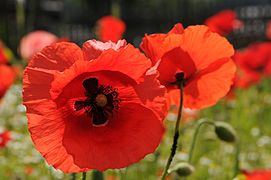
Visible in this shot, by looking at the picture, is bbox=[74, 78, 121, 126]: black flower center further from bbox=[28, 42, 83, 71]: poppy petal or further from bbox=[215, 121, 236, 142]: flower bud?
bbox=[215, 121, 236, 142]: flower bud

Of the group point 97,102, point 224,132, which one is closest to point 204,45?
point 97,102

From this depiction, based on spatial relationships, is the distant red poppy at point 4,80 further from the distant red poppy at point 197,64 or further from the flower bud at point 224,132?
the distant red poppy at point 197,64

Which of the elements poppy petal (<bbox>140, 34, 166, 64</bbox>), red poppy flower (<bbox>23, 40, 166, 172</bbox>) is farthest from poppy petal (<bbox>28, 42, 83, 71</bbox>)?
poppy petal (<bbox>140, 34, 166, 64</bbox>)

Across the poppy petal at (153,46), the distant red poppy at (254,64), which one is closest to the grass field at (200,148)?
the distant red poppy at (254,64)

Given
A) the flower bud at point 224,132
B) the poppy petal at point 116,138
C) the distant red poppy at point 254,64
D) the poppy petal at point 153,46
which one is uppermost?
the poppy petal at point 153,46

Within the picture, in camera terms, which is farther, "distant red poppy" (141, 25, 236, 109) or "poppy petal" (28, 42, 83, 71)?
"distant red poppy" (141, 25, 236, 109)

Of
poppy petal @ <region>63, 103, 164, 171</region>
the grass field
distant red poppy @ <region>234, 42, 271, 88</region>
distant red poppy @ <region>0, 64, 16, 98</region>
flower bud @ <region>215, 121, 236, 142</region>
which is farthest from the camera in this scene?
distant red poppy @ <region>234, 42, 271, 88</region>
